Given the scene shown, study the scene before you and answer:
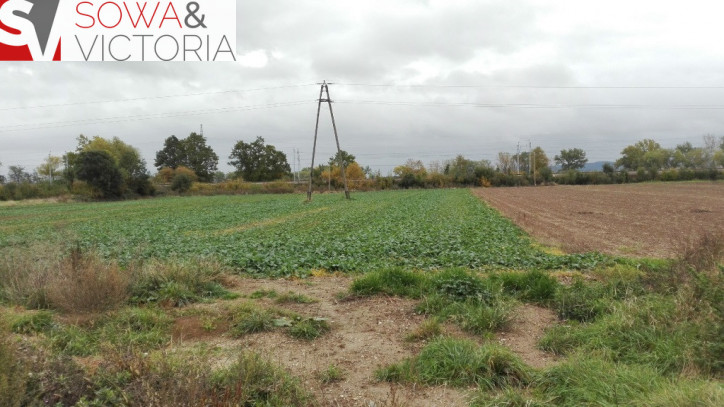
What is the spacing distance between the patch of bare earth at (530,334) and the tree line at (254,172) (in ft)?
167

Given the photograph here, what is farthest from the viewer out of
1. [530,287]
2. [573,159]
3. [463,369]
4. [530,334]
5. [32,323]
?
[573,159]

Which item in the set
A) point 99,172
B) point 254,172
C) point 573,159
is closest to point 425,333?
point 99,172

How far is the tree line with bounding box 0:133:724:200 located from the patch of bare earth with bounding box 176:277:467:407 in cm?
5030

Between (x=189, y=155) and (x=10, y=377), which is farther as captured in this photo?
(x=189, y=155)

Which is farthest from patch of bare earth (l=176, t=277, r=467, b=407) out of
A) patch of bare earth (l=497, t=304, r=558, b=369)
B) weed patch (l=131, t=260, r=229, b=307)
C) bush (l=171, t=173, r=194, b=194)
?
bush (l=171, t=173, r=194, b=194)

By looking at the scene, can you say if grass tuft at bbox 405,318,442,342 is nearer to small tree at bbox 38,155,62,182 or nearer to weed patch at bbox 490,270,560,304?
weed patch at bbox 490,270,560,304

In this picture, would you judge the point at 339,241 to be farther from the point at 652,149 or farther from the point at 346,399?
the point at 652,149

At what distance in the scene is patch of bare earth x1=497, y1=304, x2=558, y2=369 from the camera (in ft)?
16.5

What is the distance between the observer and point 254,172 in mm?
102312

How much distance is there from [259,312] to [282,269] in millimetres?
4009

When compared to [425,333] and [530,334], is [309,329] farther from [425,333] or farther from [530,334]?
[530,334]

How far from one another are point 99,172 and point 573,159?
136 meters

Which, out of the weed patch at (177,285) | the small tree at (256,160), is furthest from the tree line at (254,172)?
the weed patch at (177,285)

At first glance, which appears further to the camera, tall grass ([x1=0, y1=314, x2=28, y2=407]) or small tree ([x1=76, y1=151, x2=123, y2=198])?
small tree ([x1=76, y1=151, x2=123, y2=198])
